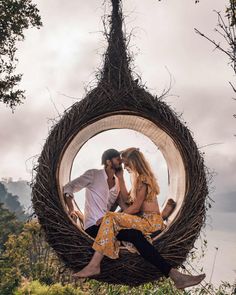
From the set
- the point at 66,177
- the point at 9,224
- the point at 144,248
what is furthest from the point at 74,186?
the point at 9,224

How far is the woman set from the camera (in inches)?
136

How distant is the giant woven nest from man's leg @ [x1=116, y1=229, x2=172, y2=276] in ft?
0.29

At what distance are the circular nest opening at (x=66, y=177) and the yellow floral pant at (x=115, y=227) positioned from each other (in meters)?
0.09

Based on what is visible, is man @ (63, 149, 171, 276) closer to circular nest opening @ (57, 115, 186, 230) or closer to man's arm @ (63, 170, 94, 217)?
man's arm @ (63, 170, 94, 217)

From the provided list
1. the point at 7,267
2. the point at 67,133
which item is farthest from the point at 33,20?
the point at 7,267

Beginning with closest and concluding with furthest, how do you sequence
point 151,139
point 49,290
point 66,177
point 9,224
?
1. point 66,177
2. point 151,139
3. point 49,290
4. point 9,224

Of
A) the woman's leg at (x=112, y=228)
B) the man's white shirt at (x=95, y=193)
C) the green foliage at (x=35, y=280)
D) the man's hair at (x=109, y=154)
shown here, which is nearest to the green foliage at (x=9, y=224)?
the green foliage at (x=35, y=280)

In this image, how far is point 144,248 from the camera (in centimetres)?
346

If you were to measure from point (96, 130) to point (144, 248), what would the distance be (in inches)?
41.4

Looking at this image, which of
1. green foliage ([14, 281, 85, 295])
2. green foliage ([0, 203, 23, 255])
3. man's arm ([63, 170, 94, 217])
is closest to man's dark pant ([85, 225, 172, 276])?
man's arm ([63, 170, 94, 217])

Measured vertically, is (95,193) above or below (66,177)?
below

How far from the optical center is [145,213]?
3.70 meters

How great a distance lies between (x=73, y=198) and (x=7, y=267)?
19.8 m

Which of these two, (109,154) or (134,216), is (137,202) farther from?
(109,154)
